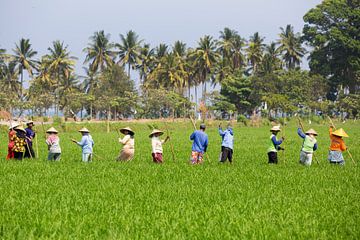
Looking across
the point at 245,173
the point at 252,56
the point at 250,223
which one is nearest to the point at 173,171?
the point at 245,173

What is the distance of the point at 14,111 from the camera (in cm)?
6278

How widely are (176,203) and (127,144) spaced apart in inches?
294

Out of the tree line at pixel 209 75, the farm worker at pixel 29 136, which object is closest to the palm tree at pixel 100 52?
the tree line at pixel 209 75

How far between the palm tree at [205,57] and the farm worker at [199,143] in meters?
57.1

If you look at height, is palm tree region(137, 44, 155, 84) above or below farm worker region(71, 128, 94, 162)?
above

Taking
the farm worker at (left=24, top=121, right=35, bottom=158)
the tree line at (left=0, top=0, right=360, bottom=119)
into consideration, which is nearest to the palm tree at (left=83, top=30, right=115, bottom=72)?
the tree line at (left=0, top=0, right=360, bottom=119)

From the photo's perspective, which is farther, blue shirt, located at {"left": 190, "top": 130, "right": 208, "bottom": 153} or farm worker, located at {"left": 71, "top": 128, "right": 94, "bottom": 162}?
farm worker, located at {"left": 71, "top": 128, "right": 94, "bottom": 162}

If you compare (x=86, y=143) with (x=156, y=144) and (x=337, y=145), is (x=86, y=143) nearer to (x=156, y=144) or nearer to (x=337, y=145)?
(x=156, y=144)

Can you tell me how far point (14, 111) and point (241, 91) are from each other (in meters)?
31.3

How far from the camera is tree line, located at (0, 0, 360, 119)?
6178 cm

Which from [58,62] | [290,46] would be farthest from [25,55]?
[290,46]

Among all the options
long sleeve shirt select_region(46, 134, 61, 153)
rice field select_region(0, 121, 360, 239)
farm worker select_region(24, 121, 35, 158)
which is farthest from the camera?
farm worker select_region(24, 121, 35, 158)

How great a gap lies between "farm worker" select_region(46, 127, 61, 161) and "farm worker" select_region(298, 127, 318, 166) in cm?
775

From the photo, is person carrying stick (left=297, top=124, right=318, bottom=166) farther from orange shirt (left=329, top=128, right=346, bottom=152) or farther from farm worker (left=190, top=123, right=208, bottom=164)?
farm worker (left=190, top=123, right=208, bottom=164)
